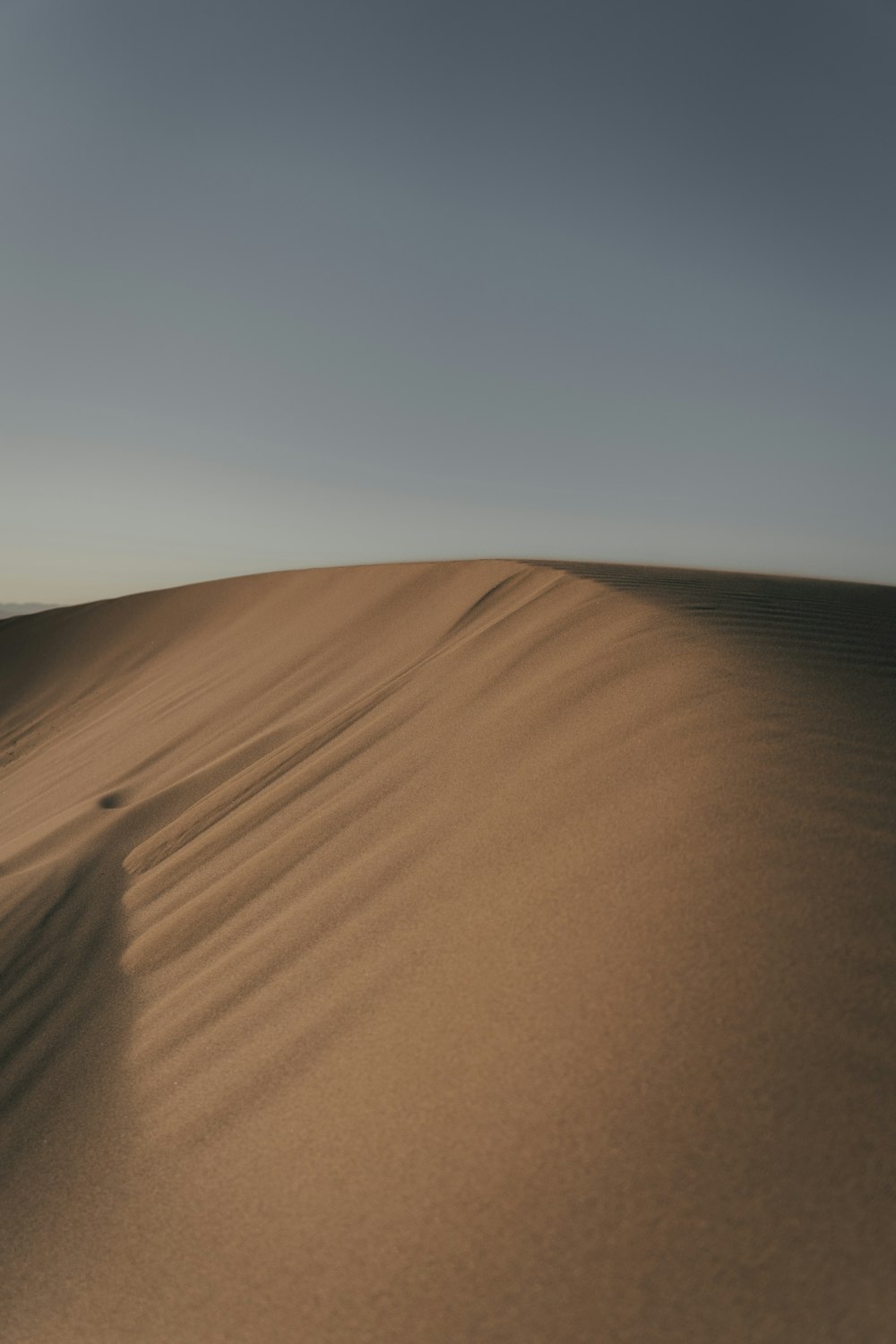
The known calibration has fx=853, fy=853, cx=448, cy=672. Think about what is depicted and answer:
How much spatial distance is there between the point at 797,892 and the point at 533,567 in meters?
3.90

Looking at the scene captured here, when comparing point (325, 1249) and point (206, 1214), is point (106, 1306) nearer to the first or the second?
point (206, 1214)

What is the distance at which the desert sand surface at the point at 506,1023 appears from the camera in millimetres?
1254

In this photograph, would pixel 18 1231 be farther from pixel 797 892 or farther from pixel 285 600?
pixel 285 600

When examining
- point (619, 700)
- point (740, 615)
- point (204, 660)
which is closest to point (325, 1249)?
point (619, 700)

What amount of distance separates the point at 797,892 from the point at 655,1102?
50cm

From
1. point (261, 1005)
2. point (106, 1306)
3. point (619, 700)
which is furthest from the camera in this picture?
point (619, 700)

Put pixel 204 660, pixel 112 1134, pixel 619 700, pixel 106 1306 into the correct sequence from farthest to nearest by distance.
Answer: pixel 204 660
pixel 619 700
pixel 112 1134
pixel 106 1306

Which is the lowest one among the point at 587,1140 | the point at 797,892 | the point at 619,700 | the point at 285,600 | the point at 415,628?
the point at 587,1140

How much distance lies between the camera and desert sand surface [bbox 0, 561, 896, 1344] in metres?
1.25

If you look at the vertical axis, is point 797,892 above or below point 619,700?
below

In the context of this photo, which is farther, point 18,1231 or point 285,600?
point 285,600

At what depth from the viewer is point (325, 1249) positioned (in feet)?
4.72

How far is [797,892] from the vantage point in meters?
1.65

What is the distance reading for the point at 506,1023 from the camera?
5.43 ft
